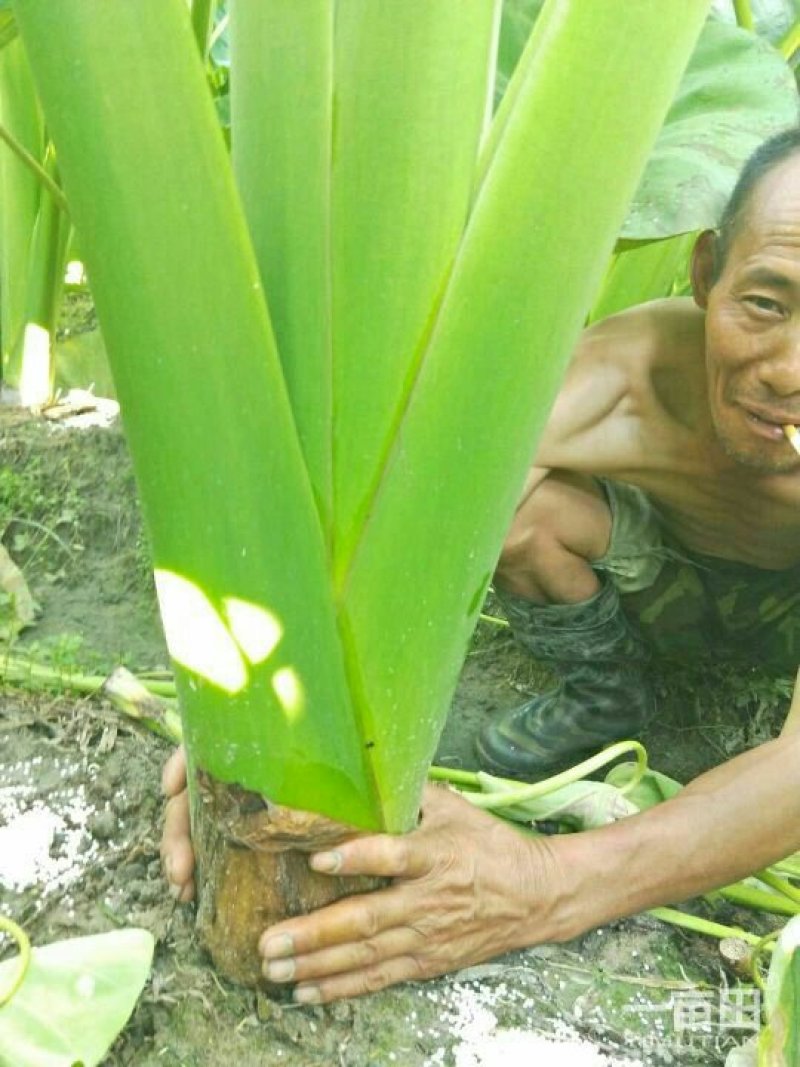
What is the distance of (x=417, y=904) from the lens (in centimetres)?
92

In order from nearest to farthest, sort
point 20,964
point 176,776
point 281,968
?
point 20,964 < point 281,968 < point 176,776

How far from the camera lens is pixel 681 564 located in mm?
1580

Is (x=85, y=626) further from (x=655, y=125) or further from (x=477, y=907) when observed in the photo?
(x=655, y=125)

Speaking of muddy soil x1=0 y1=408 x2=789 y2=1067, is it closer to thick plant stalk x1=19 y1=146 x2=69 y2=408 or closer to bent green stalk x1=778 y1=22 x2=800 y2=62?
thick plant stalk x1=19 y1=146 x2=69 y2=408

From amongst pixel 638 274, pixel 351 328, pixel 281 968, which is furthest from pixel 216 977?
pixel 638 274

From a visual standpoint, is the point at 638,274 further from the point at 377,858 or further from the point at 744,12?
the point at 377,858

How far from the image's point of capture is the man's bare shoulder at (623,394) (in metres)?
1.44

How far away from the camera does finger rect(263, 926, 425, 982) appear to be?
0.90 metres

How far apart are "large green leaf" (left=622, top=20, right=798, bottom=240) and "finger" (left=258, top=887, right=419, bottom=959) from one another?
62 cm

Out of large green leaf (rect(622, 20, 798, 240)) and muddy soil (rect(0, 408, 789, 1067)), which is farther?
large green leaf (rect(622, 20, 798, 240))

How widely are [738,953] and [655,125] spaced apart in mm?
791

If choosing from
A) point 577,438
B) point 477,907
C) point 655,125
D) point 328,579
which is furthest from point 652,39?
point 577,438

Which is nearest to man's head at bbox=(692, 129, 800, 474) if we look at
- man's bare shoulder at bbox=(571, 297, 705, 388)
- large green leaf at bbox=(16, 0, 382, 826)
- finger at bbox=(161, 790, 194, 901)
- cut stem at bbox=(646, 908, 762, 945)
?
man's bare shoulder at bbox=(571, 297, 705, 388)

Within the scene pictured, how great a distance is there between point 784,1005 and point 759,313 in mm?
688
